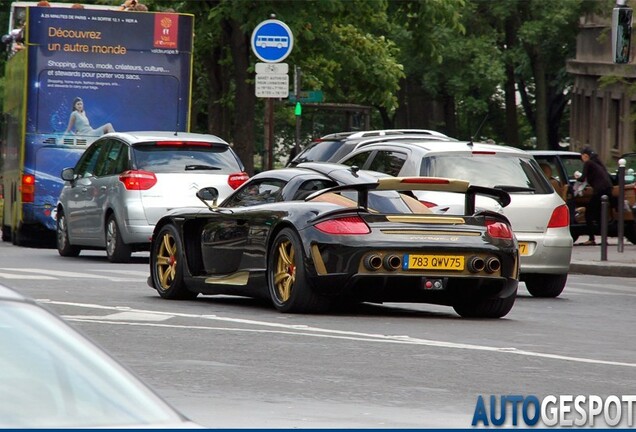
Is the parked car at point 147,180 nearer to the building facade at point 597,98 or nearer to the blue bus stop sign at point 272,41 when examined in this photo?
the blue bus stop sign at point 272,41

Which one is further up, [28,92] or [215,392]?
[28,92]

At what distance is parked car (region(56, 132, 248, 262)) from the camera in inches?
805

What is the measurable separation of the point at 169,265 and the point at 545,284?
4.29 meters

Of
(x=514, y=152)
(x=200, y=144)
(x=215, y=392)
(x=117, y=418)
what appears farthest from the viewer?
(x=200, y=144)

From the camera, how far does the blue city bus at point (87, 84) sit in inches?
981

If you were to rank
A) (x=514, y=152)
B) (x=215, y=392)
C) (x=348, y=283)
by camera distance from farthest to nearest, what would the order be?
(x=514, y=152) → (x=348, y=283) → (x=215, y=392)

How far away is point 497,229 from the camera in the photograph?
1320 cm

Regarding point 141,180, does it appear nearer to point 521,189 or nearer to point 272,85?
point 521,189

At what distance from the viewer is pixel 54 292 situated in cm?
1512

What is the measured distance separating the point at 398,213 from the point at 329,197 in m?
0.71

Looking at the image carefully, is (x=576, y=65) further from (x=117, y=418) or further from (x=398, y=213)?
(x=117, y=418)

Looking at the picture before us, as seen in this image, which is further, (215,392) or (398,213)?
(398,213)

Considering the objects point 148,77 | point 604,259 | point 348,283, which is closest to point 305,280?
point 348,283

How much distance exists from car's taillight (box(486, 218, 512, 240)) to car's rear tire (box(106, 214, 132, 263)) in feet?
27.3
